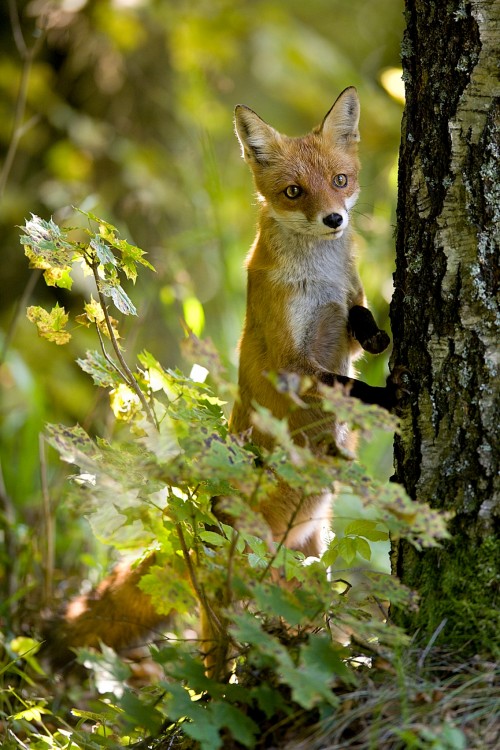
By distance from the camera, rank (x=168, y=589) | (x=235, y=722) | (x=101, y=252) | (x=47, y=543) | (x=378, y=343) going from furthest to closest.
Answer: (x=47, y=543)
(x=378, y=343)
(x=101, y=252)
(x=168, y=589)
(x=235, y=722)

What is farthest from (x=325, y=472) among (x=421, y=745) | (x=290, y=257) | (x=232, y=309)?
(x=232, y=309)

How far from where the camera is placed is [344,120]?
13.1 feet

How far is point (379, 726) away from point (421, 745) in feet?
0.93

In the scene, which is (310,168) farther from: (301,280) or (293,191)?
(301,280)

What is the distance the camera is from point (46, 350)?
322 inches

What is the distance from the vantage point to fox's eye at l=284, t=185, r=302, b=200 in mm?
3708

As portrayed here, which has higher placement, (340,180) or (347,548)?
(340,180)

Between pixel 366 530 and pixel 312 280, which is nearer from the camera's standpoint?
pixel 366 530

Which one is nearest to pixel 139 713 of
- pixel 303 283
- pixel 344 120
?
pixel 303 283

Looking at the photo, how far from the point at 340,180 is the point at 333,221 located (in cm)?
37

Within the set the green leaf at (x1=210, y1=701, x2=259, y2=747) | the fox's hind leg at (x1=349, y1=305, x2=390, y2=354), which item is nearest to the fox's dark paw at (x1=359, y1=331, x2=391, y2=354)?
the fox's hind leg at (x1=349, y1=305, x2=390, y2=354)

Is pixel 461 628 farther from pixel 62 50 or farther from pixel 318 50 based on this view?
pixel 62 50

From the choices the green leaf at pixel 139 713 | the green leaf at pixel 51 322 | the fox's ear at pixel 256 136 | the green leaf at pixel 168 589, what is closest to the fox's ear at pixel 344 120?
the fox's ear at pixel 256 136

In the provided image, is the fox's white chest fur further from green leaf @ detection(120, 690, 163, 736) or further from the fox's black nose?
green leaf @ detection(120, 690, 163, 736)
